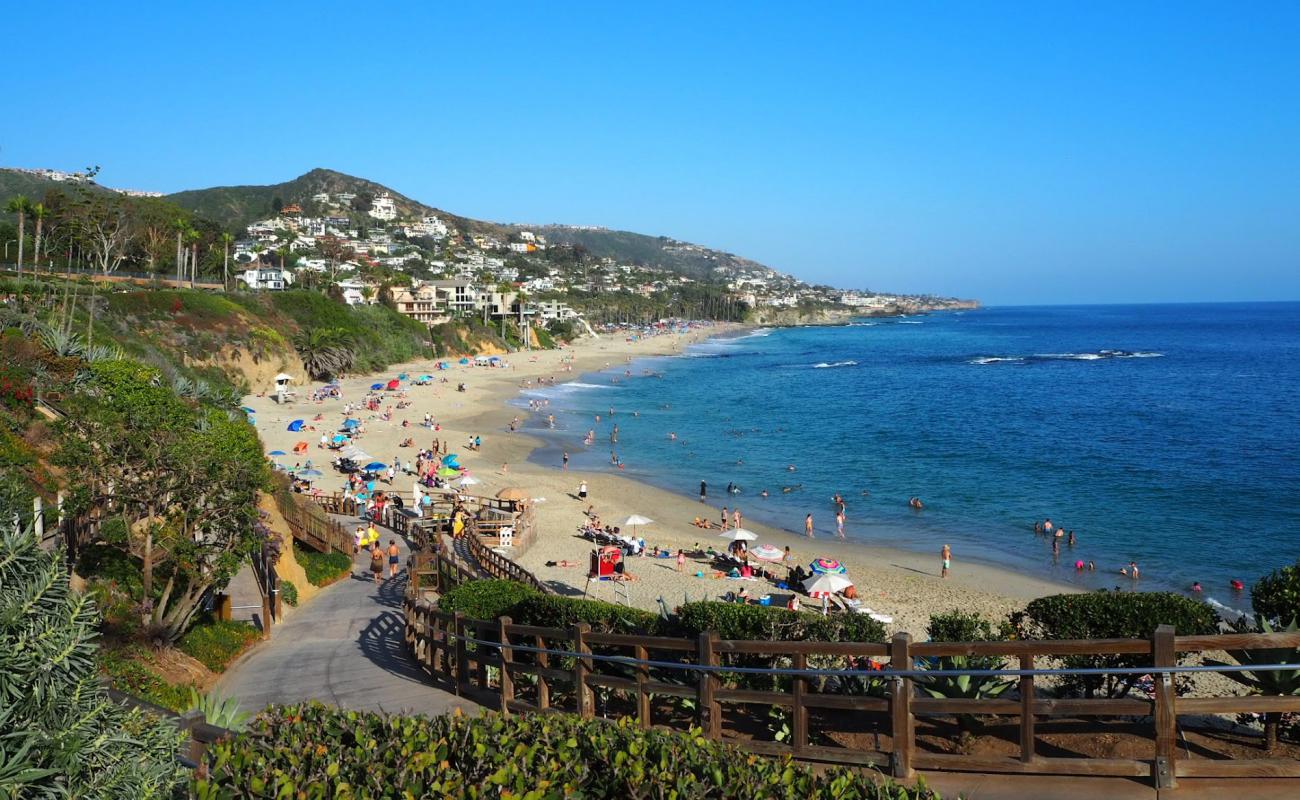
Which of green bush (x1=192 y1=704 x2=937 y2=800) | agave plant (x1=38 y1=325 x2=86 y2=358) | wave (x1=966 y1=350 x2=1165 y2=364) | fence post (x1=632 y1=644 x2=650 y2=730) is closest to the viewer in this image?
green bush (x1=192 y1=704 x2=937 y2=800)

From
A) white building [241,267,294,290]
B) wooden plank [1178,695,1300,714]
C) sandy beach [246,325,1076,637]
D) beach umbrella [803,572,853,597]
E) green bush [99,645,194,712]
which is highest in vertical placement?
white building [241,267,294,290]

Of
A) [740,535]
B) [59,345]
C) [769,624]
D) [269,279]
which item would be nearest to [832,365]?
[269,279]

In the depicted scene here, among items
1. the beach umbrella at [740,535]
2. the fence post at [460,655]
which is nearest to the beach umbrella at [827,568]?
the beach umbrella at [740,535]

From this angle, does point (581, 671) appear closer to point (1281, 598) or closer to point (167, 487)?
point (1281, 598)

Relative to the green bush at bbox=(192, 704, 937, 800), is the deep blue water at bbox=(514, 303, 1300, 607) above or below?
below

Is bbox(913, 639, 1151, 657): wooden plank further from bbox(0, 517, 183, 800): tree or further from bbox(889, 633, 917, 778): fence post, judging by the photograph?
bbox(0, 517, 183, 800): tree

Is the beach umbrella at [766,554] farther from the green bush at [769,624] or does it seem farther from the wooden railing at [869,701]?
the green bush at [769,624]

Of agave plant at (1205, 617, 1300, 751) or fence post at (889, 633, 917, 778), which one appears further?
agave plant at (1205, 617, 1300, 751)

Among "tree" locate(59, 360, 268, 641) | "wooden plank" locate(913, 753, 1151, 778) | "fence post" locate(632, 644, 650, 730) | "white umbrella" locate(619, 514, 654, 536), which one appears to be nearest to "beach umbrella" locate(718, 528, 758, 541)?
"white umbrella" locate(619, 514, 654, 536)
